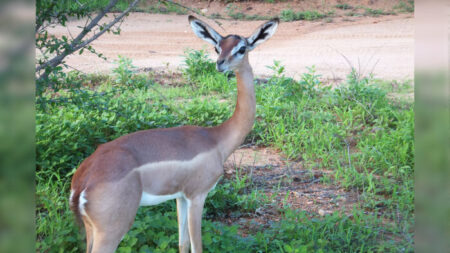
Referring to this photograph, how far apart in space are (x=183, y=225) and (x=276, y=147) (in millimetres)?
1890

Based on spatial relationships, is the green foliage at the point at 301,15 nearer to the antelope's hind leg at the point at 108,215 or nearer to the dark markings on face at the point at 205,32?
the dark markings on face at the point at 205,32

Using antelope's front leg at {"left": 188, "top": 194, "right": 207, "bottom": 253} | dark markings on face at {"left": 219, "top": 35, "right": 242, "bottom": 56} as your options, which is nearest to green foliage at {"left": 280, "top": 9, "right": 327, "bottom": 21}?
dark markings on face at {"left": 219, "top": 35, "right": 242, "bottom": 56}

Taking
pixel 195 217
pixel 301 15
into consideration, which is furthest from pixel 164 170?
Result: pixel 301 15

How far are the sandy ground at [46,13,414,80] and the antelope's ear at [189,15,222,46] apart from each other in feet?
11.2

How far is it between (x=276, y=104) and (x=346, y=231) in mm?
2155

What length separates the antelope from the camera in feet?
7.10

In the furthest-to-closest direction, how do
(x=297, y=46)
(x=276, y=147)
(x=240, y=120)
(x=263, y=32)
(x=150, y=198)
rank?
(x=297, y=46)
(x=276, y=147)
(x=263, y=32)
(x=240, y=120)
(x=150, y=198)

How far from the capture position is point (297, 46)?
29.2ft

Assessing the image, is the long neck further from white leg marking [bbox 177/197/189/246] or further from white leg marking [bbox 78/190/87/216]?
white leg marking [bbox 78/190/87/216]

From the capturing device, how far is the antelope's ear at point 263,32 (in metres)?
2.98

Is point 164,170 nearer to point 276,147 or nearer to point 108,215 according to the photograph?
point 108,215

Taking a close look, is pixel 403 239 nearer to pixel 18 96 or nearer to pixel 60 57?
pixel 60 57

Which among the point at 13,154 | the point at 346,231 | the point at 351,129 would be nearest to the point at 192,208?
the point at 346,231

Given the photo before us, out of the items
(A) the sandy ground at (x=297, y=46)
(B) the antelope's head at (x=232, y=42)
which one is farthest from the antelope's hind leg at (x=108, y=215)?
(A) the sandy ground at (x=297, y=46)
